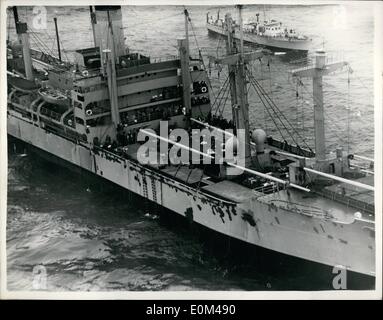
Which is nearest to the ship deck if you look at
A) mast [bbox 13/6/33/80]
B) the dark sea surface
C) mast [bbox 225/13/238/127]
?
the dark sea surface

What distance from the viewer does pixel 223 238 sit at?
2369 cm

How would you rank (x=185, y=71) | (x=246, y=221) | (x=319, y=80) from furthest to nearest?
(x=185, y=71) < (x=246, y=221) < (x=319, y=80)

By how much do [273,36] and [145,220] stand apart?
55.4ft

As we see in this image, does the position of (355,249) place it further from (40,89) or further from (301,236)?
(40,89)

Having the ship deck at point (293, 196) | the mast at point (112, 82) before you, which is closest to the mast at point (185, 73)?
the mast at point (112, 82)

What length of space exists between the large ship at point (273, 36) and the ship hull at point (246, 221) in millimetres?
12085

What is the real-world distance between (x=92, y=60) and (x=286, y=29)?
1209cm

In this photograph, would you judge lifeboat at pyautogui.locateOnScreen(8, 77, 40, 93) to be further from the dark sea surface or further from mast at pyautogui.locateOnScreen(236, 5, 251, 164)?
mast at pyautogui.locateOnScreen(236, 5, 251, 164)

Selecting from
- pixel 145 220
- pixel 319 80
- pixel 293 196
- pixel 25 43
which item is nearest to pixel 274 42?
pixel 25 43

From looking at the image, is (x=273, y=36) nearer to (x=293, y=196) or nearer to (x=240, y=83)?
(x=240, y=83)

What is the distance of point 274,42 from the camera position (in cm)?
3812

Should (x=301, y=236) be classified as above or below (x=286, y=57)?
below
